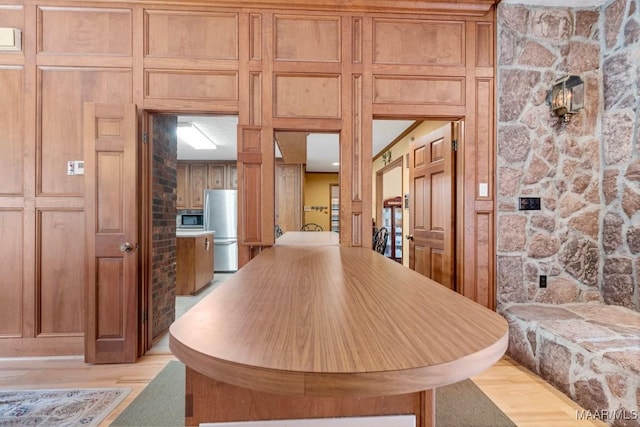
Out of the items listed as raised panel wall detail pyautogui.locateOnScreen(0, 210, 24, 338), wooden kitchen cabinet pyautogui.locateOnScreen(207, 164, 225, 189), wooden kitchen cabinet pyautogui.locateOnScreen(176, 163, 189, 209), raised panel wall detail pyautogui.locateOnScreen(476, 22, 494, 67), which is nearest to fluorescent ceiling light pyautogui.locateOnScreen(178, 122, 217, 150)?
wooden kitchen cabinet pyautogui.locateOnScreen(207, 164, 225, 189)

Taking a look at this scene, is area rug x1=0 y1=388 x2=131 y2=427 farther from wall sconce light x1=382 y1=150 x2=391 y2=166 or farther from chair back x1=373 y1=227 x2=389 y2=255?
wall sconce light x1=382 y1=150 x2=391 y2=166

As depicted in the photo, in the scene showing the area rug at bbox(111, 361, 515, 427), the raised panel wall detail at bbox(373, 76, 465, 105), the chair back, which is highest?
the raised panel wall detail at bbox(373, 76, 465, 105)

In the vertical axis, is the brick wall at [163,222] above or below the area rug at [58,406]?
above

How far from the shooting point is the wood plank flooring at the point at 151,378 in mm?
1791

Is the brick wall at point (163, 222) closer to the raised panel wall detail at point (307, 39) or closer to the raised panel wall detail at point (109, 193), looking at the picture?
the raised panel wall detail at point (109, 193)

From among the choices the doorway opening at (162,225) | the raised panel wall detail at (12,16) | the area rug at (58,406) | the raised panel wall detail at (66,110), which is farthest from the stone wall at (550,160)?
the raised panel wall detail at (12,16)

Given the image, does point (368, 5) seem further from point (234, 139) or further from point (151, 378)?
point (151, 378)

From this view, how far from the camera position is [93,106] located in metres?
2.40

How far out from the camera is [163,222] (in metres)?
2.92

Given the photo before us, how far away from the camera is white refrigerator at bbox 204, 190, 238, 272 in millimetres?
6059

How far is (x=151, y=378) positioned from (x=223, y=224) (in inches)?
163

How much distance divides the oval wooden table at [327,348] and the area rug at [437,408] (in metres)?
1.28

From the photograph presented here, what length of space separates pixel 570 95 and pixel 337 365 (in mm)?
3123

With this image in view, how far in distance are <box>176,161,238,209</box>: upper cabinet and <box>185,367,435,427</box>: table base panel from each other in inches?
251
